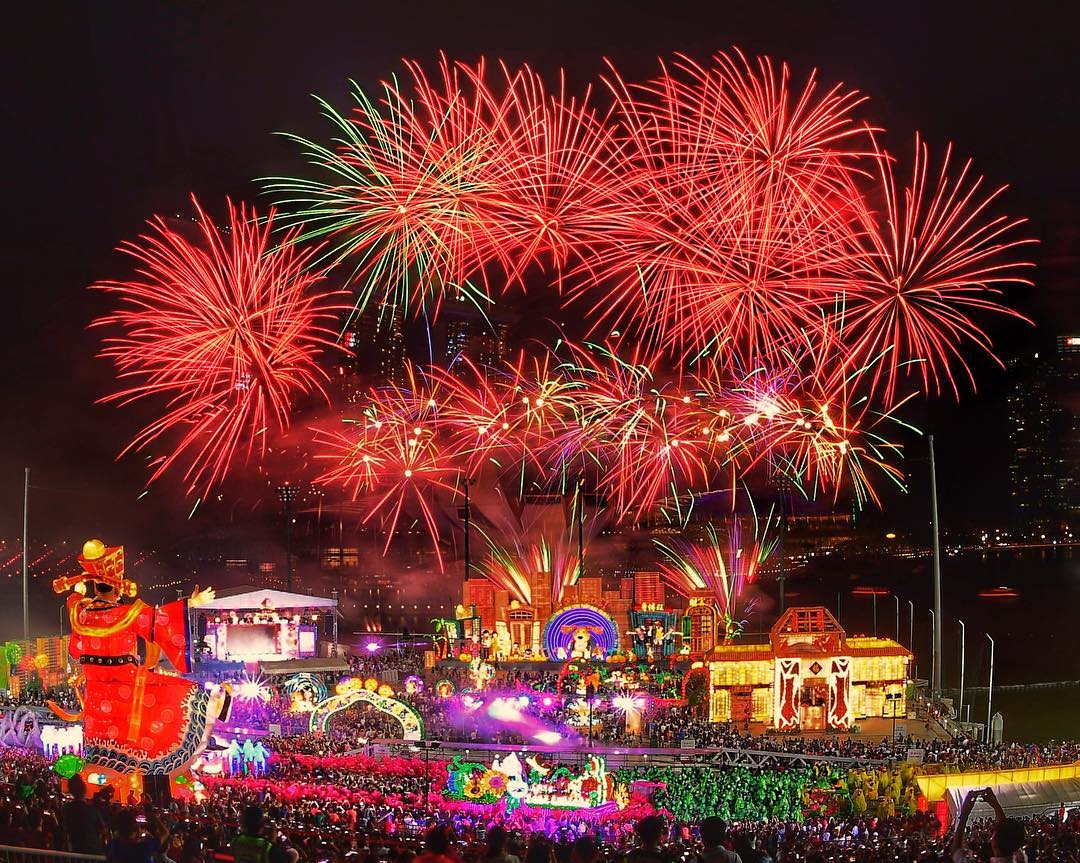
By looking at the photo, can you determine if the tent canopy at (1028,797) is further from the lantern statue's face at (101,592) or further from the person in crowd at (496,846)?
the person in crowd at (496,846)

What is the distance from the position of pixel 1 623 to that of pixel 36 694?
2817 centimetres

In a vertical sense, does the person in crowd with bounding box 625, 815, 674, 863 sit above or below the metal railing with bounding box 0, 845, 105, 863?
above

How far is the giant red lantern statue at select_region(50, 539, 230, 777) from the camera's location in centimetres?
1825

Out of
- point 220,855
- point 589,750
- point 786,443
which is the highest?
point 786,443

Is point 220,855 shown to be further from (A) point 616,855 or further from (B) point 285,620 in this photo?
(B) point 285,620

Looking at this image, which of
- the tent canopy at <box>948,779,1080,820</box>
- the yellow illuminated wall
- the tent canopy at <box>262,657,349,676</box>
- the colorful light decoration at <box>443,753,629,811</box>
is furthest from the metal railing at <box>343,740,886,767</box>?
the tent canopy at <box>262,657,349,676</box>

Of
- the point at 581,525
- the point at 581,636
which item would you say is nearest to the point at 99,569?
the point at 581,636

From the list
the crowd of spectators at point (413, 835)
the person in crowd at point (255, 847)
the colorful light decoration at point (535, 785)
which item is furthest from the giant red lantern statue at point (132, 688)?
the person in crowd at point (255, 847)

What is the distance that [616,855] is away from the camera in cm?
1257

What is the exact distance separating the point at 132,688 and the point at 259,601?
23145 mm

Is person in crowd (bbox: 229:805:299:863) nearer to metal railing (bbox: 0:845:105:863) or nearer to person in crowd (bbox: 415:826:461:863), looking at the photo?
metal railing (bbox: 0:845:105:863)

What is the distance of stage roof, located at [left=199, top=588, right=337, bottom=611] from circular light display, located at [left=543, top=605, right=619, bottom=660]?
7.91m

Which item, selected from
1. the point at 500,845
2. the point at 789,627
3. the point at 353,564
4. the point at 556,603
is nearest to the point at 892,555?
the point at 353,564

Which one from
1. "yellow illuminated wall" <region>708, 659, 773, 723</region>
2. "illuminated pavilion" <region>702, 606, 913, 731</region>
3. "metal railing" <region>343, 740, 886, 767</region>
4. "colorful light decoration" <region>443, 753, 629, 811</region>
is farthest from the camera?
"yellow illuminated wall" <region>708, 659, 773, 723</region>
